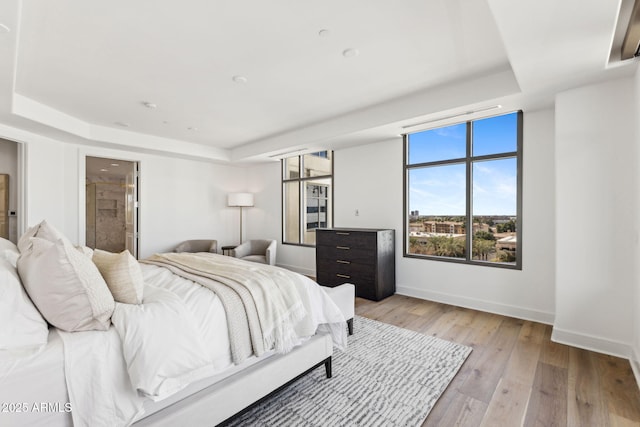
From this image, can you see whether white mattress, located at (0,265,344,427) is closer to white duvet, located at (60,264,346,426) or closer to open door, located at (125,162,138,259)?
white duvet, located at (60,264,346,426)

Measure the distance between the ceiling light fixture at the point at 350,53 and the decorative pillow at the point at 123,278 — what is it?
2199 mm

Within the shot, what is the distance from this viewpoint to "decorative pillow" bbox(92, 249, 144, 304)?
5.16ft

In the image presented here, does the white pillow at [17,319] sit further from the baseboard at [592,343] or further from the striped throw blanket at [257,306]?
the baseboard at [592,343]

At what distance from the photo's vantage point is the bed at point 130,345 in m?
1.14

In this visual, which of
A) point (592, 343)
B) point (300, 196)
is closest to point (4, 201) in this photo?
point (300, 196)

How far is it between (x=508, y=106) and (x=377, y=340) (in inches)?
107

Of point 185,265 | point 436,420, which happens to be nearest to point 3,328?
point 185,265

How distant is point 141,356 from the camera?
128cm

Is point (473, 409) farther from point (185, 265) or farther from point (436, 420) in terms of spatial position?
point (185, 265)

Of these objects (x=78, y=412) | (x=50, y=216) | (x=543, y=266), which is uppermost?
(x=50, y=216)

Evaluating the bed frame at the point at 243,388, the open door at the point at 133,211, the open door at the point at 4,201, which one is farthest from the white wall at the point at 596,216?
the open door at the point at 4,201

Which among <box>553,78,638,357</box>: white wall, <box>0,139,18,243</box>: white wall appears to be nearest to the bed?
<box>553,78,638,357</box>: white wall

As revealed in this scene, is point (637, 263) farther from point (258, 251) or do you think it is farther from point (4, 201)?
point (4, 201)

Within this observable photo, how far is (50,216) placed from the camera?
4.16 meters
